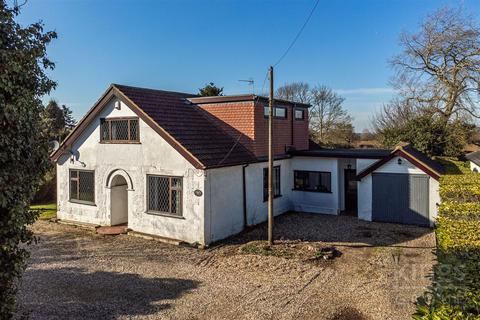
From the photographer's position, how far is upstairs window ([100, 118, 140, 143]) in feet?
52.9

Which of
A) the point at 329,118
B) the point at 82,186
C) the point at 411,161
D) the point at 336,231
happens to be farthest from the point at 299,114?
the point at 329,118

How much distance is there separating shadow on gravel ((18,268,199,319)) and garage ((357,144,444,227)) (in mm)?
10843

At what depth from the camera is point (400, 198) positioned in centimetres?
1712

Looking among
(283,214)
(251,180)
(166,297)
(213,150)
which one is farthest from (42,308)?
(283,214)

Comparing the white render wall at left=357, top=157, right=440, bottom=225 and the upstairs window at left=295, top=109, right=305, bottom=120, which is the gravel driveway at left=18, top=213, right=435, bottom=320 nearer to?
the white render wall at left=357, top=157, right=440, bottom=225

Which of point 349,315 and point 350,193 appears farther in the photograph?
point 350,193

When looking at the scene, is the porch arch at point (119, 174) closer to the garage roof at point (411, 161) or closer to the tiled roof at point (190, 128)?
the tiled roof at point (190, 128)

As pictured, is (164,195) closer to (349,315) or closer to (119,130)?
(119,130)

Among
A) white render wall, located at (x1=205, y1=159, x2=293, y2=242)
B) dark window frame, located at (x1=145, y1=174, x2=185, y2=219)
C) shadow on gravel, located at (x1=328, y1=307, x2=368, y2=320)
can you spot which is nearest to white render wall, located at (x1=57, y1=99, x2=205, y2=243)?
dark window frame, located at (x1=145, y1=174, x2=185, y2=219)

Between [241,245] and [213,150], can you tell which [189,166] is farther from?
[241,245]

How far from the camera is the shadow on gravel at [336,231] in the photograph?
47.8 ft

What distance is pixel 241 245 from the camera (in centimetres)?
1391

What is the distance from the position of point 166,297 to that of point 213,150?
7228mm

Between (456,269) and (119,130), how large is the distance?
14778 mm
